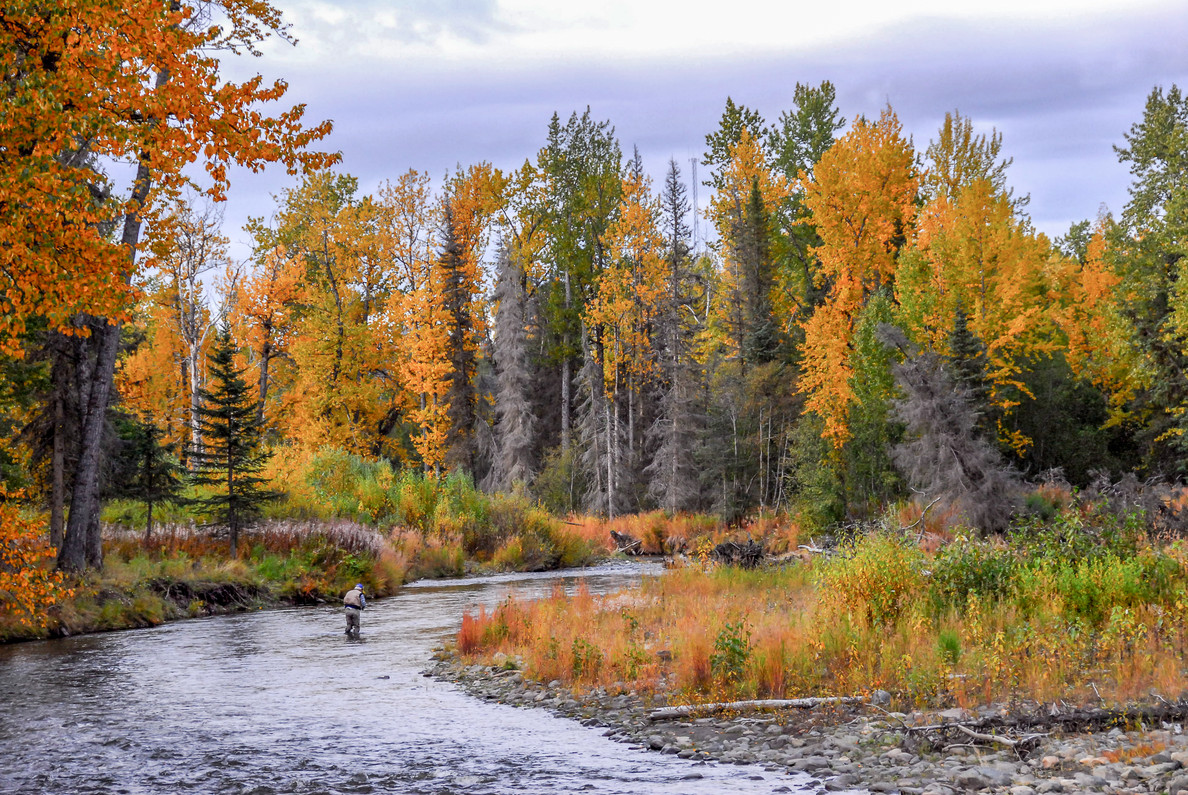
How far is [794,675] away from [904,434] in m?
22.2

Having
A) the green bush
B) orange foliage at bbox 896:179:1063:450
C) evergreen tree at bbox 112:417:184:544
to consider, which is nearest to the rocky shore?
the green bush

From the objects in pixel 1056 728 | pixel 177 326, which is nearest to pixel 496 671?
pixel 1056 728

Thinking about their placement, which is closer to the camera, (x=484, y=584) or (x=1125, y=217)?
(x=484, y=584)

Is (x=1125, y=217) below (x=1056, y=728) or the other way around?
the other way around

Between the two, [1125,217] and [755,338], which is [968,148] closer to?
[1125,217]

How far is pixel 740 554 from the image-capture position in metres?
23.3

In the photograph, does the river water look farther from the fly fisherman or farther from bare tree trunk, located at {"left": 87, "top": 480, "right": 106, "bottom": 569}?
bare tree trunk, located at {"left": 87, "top": 480, "right": 106, "bottom": 569}

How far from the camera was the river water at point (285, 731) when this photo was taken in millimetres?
7688

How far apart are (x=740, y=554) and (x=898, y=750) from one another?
1568cm

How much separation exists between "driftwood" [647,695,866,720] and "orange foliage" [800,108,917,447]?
81.9 feet

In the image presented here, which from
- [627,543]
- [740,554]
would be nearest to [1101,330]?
[627,543]

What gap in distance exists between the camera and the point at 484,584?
25.8m

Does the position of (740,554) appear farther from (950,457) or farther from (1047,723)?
(1047,723)

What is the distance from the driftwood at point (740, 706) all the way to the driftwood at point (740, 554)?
12.4 metres
